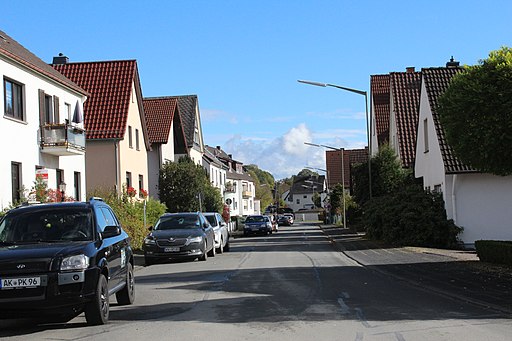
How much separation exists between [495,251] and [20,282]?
13229 mm

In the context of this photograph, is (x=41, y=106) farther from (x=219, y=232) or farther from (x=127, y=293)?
(x=127, y=293)

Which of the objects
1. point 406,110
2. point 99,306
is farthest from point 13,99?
point 406,110

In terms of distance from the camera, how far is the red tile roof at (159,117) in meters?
50.2

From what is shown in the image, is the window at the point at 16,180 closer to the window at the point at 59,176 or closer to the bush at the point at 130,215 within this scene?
the window at the point at 59,176

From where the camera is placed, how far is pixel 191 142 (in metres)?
59.2

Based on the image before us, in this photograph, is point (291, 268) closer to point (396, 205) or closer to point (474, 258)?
point (474, 258)

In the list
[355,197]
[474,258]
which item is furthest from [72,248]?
[355,197]

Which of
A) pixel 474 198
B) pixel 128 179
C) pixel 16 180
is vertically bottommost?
pixel 474 198

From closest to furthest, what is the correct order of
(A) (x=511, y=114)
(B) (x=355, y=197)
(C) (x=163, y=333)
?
1. (C) (x=163, y=333)
2. (A) (x=511, y=114)
3. (B) (x=355, y=197)

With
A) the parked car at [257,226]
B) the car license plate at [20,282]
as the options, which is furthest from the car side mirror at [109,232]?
the parked car at [257,226]

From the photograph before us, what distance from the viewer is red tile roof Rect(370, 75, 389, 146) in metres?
50.6

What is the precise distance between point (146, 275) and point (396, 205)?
1351cm

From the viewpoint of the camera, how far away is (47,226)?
1066 cm

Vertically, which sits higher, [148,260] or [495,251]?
[495,251]
